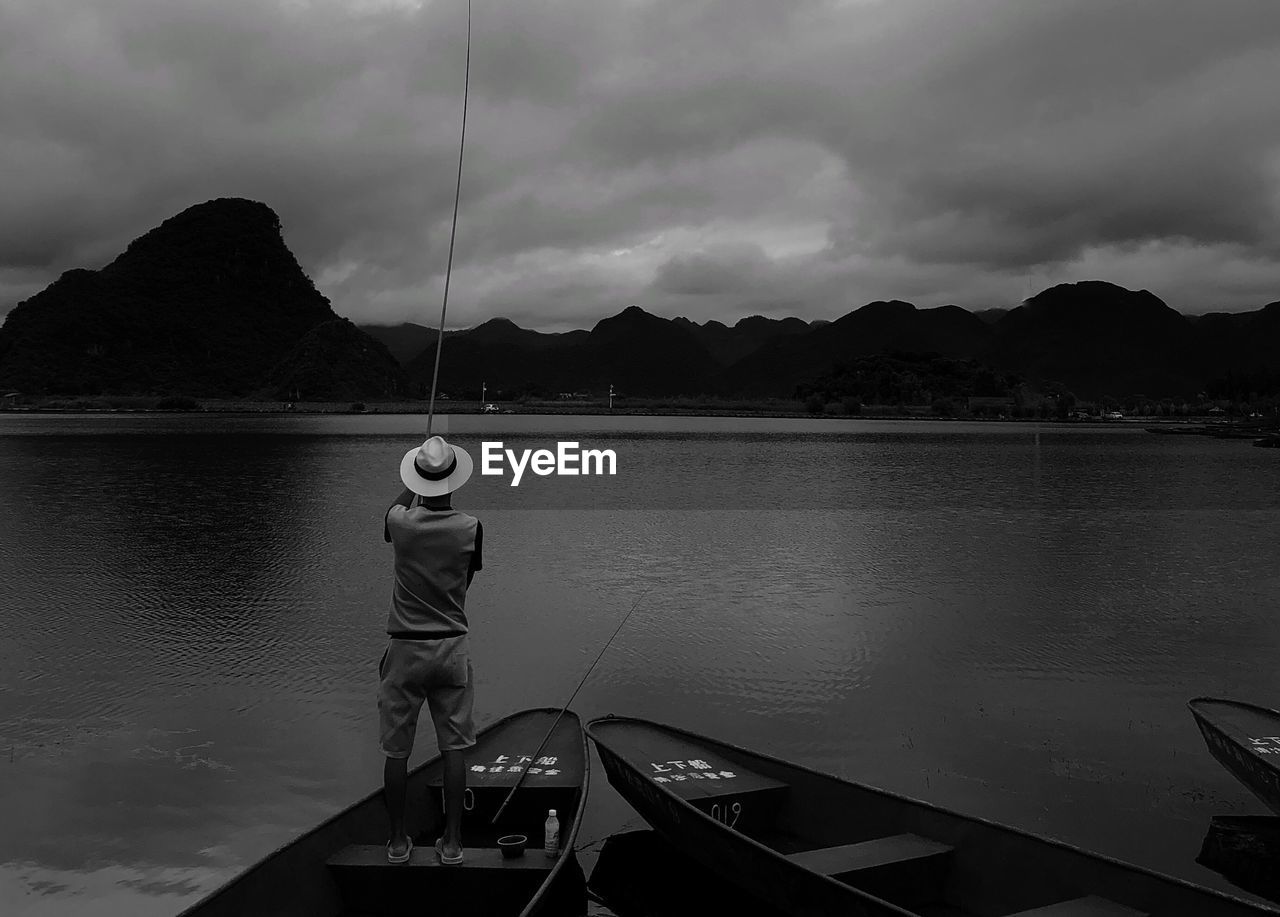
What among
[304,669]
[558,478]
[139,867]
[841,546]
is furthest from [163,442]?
[139,867]

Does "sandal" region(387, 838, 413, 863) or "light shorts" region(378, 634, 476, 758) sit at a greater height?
"light shorts" region(378, 634, 476, 758)

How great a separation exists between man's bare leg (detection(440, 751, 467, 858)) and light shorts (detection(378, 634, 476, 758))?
9 cm

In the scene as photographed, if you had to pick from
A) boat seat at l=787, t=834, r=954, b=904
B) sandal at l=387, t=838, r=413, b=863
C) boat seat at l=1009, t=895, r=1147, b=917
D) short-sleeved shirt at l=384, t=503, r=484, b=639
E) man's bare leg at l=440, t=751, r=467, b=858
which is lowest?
boat seat at l=787, t=834, r=954, b=904

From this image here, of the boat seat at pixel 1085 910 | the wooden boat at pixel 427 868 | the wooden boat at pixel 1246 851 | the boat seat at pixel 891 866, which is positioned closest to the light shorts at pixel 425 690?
the wooden boat at pixel 427 868

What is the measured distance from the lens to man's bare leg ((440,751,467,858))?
6.76 meters

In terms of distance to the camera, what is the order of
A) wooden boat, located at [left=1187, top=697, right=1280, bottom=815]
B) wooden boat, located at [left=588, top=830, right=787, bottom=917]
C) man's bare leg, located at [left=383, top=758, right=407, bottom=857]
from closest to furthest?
man's bare leg, located at [left=383, top=758, right=407, bottom=857]
wooden boat, located at [left=588, top=830, right=787, bottom=917]
wooden boat, located at [left=1187, top=697, right=1280, bottom=815]

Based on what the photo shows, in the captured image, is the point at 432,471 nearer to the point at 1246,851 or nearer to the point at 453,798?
the point at 453,798

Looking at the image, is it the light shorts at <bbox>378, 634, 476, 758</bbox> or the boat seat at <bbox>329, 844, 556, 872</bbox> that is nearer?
the boat seat at <bbox>329, 844, 556, 872</bbox>

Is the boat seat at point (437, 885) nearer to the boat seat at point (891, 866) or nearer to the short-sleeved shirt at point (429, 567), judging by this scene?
the short-sleeved shirt at point (429, 567)

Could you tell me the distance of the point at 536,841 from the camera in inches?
309

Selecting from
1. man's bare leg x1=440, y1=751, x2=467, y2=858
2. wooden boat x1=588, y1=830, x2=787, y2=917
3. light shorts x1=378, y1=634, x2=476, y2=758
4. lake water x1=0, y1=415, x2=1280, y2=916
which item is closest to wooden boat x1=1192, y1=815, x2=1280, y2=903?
lake water x1=0, y1=415, x2=1280, y2=916

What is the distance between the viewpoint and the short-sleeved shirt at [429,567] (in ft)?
22.1

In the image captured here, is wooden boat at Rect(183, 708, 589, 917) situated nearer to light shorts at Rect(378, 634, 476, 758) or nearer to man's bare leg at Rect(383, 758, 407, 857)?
man's bare leg at Rect(383, 758, 407, 857)

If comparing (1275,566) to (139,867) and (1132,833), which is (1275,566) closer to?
(1132,833)
